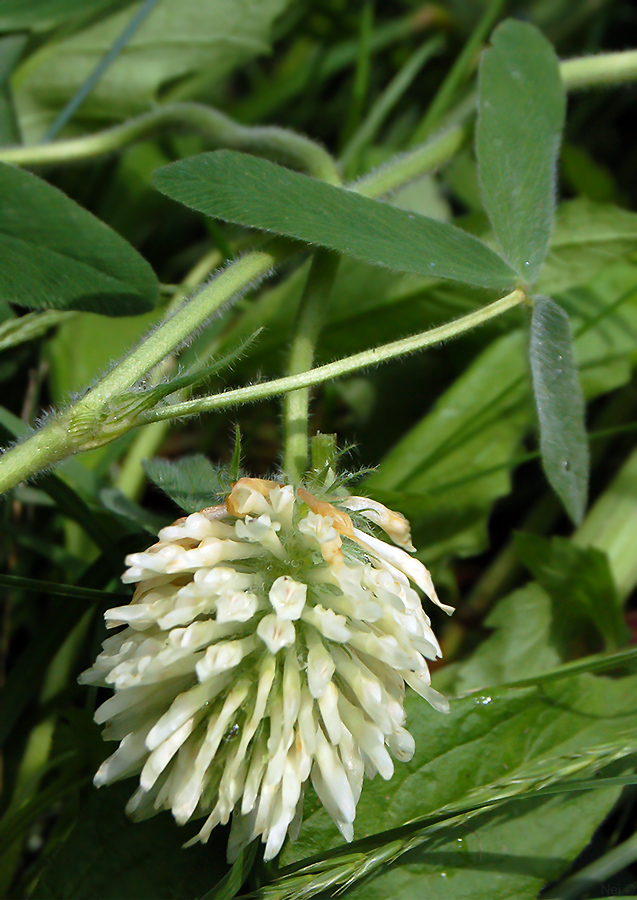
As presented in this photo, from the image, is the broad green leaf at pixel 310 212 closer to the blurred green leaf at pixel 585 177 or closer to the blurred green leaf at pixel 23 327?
the blurred green leaf at pixel 23 327

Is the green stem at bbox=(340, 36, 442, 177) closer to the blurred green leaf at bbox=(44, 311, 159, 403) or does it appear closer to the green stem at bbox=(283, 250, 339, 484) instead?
the blurred green leaf at bbox=(44, 311, 159, 403)

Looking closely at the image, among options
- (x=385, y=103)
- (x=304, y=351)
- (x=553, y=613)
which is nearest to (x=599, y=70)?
(x=385, y=103)

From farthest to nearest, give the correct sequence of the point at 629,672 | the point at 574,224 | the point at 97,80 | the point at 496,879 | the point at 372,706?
the point at 97,80
the point at 574,224
the point at 629,672
the point at 496,879
the point at 372,706

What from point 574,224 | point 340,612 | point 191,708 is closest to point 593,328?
point 574,224

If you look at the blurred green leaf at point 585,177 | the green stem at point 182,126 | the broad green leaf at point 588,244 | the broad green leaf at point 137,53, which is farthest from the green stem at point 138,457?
the blurred green leaf at point 585,177

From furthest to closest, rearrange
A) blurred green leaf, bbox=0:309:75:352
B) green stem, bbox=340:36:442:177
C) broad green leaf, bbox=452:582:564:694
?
green stem, bbox=340:36:442:177
broad green leaf, bbox=452:582:564:694
blurred green leaf, bbox=0:309:75:352

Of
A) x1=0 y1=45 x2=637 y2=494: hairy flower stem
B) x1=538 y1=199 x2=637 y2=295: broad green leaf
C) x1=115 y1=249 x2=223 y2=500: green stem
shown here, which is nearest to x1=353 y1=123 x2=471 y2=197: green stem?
x1=0 y1=45 x2=637 y2=494: hairy flower stem

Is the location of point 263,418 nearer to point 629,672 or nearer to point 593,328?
point 593,328
